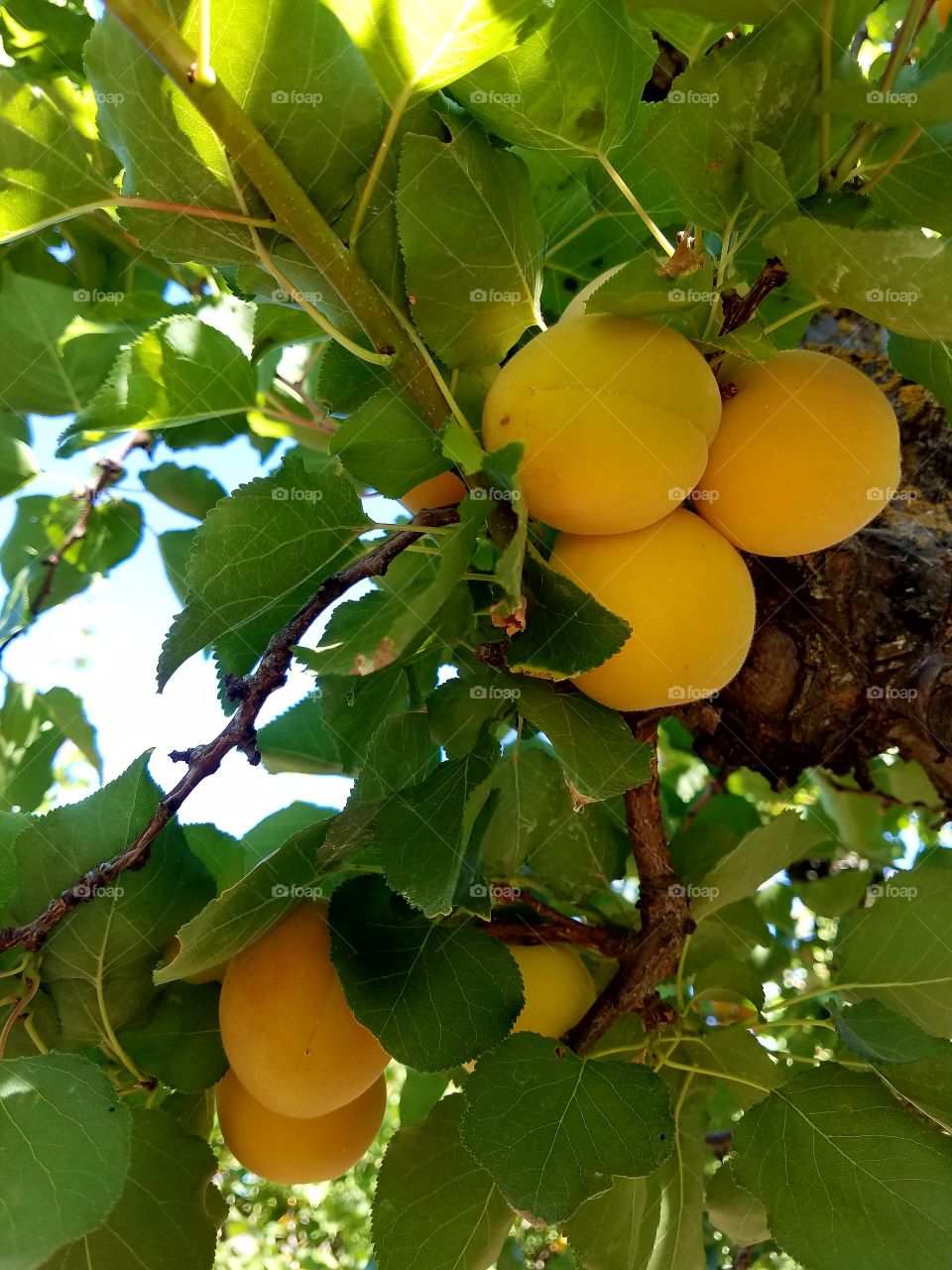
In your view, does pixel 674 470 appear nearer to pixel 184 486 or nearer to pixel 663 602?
pixel 663 602

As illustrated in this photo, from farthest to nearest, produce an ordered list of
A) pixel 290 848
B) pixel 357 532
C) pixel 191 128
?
pixel 290 848 < pixel 357 532 < pixel 191 128

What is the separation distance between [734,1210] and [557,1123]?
407 millimetres

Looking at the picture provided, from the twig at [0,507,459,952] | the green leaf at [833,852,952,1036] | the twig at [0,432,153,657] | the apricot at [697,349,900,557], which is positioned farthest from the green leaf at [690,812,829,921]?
the twig at [0,432,153,657]

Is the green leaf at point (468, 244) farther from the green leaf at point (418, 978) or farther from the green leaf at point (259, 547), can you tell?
the green leaf at point (418, 978)

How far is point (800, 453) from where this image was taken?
0.71 metres

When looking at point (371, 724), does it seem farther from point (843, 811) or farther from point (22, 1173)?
point (843, 811)

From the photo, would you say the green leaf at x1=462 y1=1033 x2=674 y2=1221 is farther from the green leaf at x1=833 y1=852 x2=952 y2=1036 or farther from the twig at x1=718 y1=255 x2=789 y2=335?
the twig at x1=718 y1=255 x2=789 y2=335

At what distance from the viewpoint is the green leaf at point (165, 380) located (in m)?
1.05

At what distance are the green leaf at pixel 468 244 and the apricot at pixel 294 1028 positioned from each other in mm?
549

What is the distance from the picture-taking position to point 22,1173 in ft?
2.38

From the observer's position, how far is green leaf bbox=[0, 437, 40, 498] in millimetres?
1576

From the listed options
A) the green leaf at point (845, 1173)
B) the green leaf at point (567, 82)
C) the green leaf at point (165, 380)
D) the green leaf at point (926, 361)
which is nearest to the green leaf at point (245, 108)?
the green leaf at point (567, 82)

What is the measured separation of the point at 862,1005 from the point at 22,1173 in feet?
2.35

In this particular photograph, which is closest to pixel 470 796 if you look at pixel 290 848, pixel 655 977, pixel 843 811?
pixel 290 848
